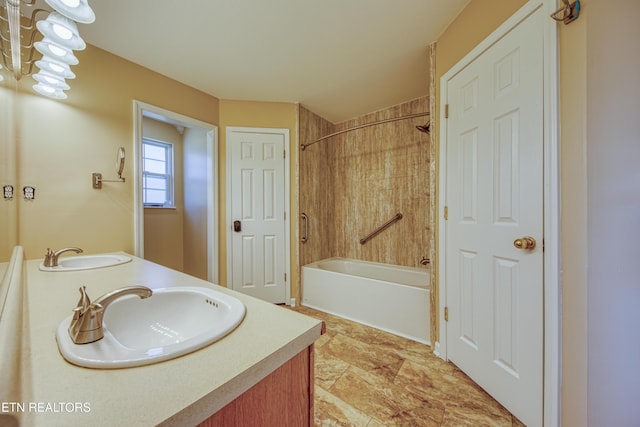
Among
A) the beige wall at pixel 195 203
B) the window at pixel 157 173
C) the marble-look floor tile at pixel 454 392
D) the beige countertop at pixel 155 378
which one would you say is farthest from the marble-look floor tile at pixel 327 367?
the window at pixel 157 173

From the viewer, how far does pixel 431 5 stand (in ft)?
4.91

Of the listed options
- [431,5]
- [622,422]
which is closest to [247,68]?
[431,5]

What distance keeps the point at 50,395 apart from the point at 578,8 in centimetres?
183

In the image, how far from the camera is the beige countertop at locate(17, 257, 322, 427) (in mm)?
339

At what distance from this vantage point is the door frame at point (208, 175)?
6.55 feet

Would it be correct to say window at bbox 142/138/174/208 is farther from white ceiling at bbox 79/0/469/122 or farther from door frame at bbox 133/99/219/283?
white ceiling at bbox 79/0/469/122

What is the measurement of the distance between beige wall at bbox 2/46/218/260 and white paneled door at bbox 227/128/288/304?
0.92 meters

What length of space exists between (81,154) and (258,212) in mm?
1505

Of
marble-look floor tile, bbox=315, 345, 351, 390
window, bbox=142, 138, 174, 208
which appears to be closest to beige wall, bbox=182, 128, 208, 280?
window, bbox=142, 138, 174, 208

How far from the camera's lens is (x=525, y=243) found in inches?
45.1

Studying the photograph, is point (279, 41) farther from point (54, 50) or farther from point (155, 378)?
point (155, 378)

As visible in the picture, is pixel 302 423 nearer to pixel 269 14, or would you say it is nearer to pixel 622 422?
pixel 622 422

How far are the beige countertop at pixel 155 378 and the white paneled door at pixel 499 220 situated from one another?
1.15m

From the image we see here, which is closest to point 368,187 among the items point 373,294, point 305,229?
point 305,229
